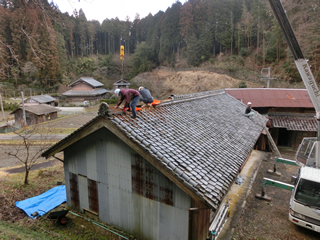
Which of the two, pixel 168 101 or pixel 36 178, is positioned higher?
pixel 168 101

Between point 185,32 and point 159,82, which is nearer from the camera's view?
point 159,82

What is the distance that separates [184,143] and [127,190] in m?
2.42

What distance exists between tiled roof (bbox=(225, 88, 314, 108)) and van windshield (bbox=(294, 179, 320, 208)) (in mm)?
13190

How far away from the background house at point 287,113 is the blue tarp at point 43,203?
16877 millimetres

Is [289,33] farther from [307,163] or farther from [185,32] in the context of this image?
[185,32]

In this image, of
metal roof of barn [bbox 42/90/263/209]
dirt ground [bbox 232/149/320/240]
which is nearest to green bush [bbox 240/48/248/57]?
metal roof of barn [bbox 42/90/263/209]

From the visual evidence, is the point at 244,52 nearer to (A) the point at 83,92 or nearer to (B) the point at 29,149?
(A) the point at 83,92

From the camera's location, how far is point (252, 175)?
1220cm

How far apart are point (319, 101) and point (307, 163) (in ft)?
9.18

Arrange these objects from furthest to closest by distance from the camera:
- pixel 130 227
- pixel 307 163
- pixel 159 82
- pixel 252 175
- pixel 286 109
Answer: pixel 159 82 → pixel 286 109 → pixel 252 175 → pixel 307 163 → pixel 130 227

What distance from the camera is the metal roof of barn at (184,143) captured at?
5086 mm

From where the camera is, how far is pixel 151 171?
5965 mm

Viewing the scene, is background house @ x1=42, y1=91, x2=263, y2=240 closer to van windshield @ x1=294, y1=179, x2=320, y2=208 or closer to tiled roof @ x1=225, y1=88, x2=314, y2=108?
van windshield @ x1=294, y1=179, x2=320, y2=208

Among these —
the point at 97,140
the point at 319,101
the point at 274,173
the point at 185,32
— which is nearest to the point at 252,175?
the point at 274,173
